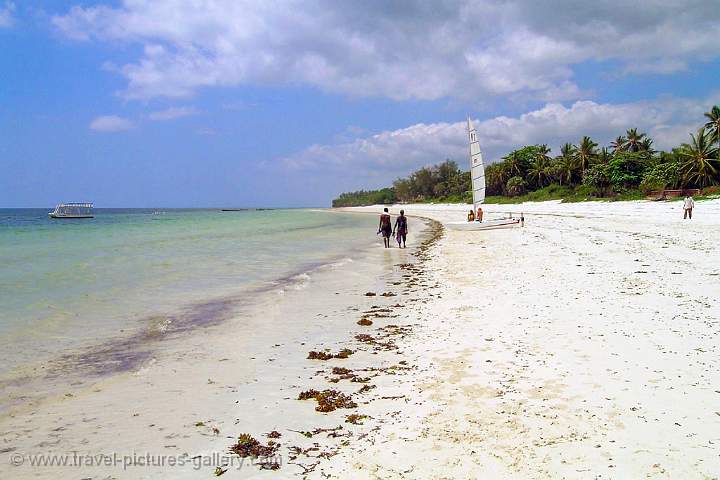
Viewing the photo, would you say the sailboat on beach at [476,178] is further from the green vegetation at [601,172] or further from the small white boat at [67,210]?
the small white boat at [67,210]

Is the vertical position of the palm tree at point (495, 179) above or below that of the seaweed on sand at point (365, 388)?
above

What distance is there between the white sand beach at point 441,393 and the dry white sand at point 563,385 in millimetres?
22

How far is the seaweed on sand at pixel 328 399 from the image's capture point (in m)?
5.30

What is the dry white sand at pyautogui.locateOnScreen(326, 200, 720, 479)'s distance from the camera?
3.94m

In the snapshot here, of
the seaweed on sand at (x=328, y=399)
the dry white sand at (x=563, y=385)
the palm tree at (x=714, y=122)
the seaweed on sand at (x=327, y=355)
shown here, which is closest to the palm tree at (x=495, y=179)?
the palm tree at (x=714, y=122)

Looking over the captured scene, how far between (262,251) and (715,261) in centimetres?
2040

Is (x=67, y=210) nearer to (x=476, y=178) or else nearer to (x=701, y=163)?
(x=476, y=178)

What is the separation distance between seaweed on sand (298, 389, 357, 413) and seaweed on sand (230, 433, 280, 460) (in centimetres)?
86

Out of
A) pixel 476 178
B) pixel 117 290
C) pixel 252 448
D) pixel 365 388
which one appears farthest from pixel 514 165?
pixel 252 448

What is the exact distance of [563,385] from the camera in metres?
5.48

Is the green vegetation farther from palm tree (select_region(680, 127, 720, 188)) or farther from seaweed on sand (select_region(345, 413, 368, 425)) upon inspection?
seaweed on sand (select_region(345, 413, 368, 425))

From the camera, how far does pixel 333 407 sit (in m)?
5.29

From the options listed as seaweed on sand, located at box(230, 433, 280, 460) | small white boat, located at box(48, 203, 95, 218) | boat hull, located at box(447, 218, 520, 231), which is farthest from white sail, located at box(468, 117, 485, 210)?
small white boat, located at box(48, 203, 95, 218)

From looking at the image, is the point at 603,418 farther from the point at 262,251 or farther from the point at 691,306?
the point at 262,251
